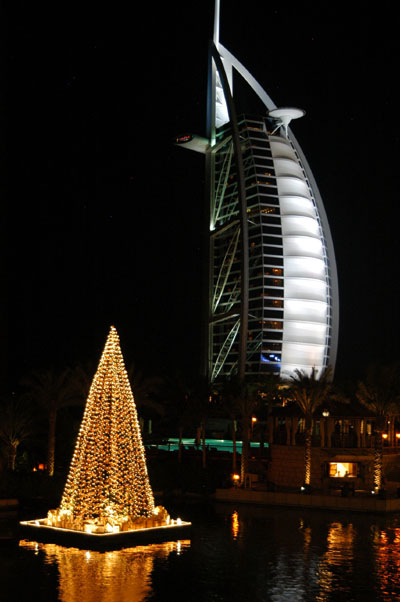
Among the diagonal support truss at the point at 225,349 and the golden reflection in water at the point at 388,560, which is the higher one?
the diagonal support truss at the point at 225,349

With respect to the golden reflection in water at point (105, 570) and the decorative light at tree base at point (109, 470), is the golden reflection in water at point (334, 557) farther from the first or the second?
the decorative light at tree base at point (109, 470)

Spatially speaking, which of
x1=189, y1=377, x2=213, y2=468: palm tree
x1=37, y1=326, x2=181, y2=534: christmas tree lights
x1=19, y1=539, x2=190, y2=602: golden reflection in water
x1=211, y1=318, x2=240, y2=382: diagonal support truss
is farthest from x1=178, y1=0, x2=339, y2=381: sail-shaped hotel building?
x1=19, y1=539, x2=190, y2=602: golden reflection in water

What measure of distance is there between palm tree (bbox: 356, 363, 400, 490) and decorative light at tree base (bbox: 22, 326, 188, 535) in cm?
1596

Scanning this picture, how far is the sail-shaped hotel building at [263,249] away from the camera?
88812 mm

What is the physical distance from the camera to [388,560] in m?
26.4

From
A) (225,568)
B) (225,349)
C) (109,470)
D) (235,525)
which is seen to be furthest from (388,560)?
(225,349)

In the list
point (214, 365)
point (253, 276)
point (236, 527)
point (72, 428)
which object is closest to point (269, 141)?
point (253, 276)

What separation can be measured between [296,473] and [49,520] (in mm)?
22889

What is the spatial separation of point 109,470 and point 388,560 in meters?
8.68

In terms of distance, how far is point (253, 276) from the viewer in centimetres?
9094

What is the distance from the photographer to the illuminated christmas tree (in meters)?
27.4

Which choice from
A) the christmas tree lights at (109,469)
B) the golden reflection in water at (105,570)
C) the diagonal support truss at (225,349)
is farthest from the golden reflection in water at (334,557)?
the diagonal support truss at (225,349)

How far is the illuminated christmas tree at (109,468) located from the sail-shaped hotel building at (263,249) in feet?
180

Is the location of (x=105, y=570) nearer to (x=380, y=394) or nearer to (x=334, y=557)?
(x=334, y=557)
